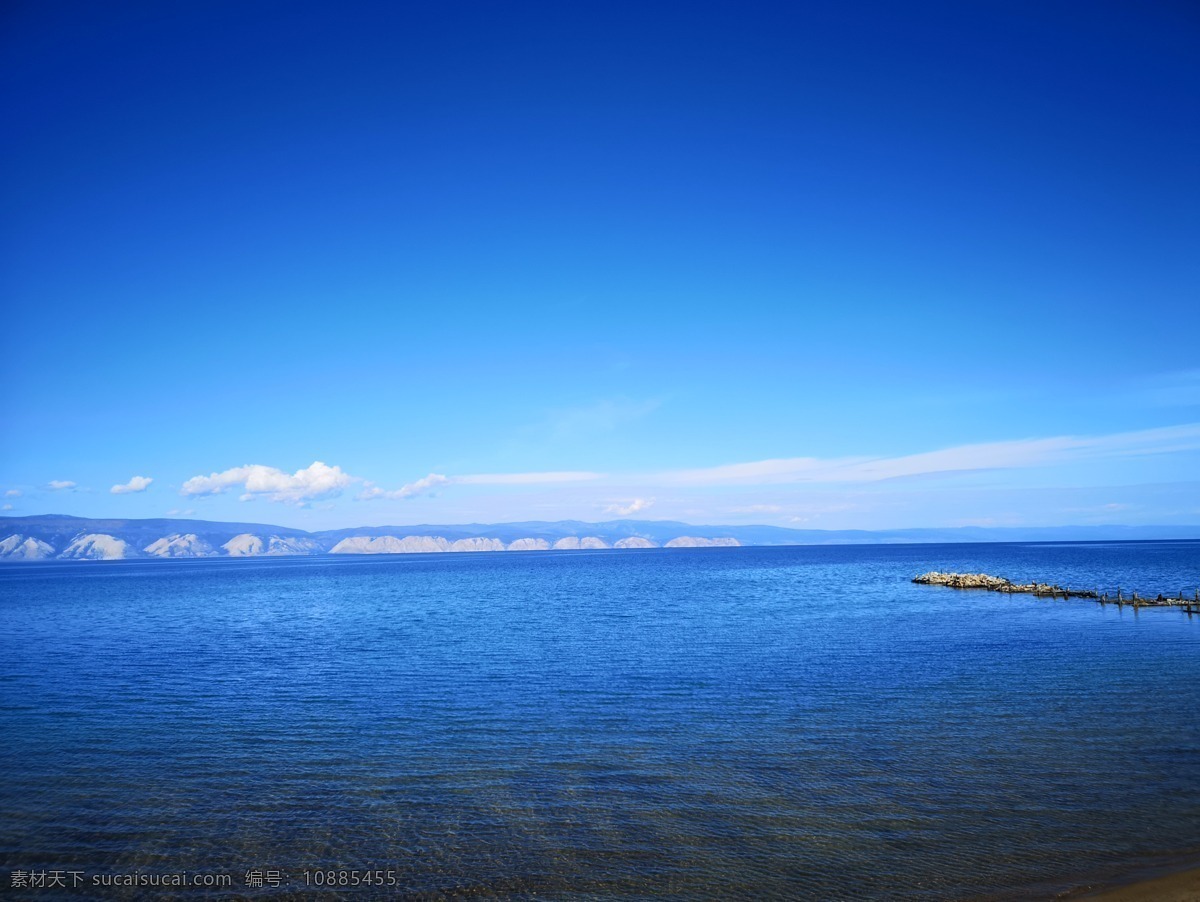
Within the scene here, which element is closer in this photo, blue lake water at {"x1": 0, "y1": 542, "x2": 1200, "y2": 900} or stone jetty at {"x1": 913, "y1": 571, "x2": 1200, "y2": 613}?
blue lake water at {"x1": 0, "y1": 542, "x2": 1200, "y2": 900}

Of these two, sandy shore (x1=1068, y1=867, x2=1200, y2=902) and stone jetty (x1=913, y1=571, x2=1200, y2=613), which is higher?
sandy shore (x1=1068, y1=867, x2=1200, y2=902)

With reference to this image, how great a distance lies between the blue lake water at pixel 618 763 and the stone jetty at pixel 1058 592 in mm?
18648

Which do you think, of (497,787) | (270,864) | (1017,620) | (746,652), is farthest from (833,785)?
(1017,620)

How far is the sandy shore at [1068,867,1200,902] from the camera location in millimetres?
11039

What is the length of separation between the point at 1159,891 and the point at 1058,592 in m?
66.0

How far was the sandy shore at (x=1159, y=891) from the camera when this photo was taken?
11.0m

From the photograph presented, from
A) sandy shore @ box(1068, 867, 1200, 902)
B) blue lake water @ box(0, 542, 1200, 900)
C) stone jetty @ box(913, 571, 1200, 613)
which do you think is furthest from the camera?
stone jetty @ box(913, 571, 1200, 613)

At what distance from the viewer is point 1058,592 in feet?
219

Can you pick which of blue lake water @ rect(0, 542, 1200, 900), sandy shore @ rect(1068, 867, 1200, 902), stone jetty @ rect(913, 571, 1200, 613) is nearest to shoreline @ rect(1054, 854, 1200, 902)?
sandy shore @ rect(1068, 867, 1200, 902)

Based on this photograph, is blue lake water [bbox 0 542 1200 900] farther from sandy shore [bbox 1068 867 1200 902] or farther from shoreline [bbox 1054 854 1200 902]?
sandy shore [bbox 1068 867 1200 902]

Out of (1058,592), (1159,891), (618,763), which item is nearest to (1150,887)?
(1159,891)

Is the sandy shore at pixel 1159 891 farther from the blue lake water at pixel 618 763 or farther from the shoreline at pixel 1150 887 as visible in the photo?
the blue lake water at pixel 618 763

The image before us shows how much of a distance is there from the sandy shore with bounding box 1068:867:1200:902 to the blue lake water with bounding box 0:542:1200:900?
0.65 metres

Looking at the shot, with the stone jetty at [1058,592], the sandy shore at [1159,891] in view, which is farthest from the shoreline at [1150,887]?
the stone jetty at [1058,592]
